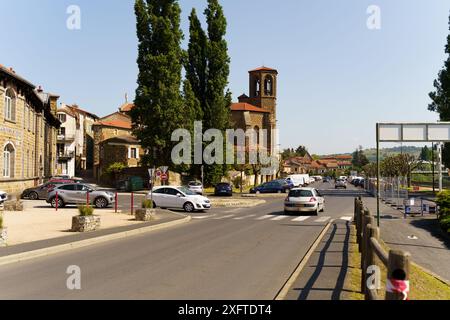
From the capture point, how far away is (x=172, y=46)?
44.4m

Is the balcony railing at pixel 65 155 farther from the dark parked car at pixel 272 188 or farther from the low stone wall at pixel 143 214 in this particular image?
the low stone wall at pixel 143 214

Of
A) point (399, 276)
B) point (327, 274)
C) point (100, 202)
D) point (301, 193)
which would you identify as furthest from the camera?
point (100, 202)

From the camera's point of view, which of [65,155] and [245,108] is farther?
[245,108]

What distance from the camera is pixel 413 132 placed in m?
18.8

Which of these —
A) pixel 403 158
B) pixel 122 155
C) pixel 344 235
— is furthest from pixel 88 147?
pixel 344 235

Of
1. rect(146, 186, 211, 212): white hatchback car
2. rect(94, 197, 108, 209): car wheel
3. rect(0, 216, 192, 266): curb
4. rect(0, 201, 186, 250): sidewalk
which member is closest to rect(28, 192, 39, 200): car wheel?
rect(94, 197, 108, 209): car wheel

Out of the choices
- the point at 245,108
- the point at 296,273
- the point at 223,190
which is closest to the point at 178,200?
the point at 223,190

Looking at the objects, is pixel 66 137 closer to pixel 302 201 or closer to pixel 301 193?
pixel 301 193

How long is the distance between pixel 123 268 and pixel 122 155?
165 feet

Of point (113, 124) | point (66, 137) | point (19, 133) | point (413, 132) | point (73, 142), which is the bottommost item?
point (413, 132)

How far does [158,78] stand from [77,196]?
65.1 feet

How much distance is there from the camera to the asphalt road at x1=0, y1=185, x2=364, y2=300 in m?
7.65

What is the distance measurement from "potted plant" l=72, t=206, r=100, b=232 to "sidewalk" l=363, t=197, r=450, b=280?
1016 centimetres
